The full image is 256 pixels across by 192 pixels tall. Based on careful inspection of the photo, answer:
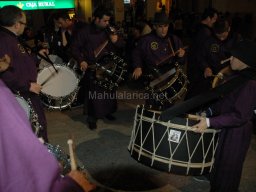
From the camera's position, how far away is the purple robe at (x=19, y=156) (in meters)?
0.98

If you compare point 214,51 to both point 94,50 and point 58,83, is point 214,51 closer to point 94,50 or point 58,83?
point 94,50

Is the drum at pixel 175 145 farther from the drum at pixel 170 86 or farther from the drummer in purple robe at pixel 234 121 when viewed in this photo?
the drum at pixel 170 86

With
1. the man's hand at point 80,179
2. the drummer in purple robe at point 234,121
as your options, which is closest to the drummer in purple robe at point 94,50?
the drummer in purple robe at point 234,121

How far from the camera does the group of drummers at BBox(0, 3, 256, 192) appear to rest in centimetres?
284

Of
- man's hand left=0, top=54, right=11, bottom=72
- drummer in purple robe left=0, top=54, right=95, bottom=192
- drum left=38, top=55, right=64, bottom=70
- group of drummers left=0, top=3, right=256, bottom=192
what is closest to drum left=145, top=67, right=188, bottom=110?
group of drummers left=0, top=3, right=256, bottom=192

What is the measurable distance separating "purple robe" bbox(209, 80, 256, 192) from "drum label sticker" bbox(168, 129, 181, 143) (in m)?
0.34

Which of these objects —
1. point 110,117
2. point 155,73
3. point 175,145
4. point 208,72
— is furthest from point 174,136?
point 110,117

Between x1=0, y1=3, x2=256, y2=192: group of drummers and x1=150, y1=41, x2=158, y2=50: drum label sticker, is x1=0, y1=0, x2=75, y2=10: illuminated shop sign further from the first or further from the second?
x1=150, y1=41, x2=158, y2=50: drum label sticker

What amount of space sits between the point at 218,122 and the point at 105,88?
3013 millimetres

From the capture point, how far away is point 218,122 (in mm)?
2832

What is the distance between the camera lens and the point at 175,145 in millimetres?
3084

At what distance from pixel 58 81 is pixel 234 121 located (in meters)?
3.66

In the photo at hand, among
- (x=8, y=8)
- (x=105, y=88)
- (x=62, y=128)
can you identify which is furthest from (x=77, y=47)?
(x=8, y=8)

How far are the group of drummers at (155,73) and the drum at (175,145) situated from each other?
99mm
